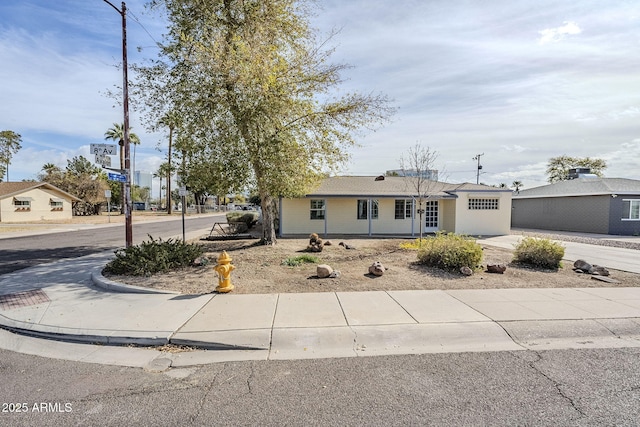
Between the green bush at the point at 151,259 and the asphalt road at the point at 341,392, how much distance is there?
12.5ft

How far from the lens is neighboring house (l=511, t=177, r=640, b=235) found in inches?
858

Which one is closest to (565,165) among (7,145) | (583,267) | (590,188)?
(590,188)

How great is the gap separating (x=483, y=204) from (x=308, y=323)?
1879 centimetres

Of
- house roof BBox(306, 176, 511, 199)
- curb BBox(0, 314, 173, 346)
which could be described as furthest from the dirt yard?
house roof BBox(306, 176, 511, 199)

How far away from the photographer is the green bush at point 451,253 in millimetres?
8688

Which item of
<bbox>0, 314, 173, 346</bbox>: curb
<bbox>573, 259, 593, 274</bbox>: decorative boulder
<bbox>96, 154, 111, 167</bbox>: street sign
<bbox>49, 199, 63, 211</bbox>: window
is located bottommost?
<bbox>0, 314, 173, 346</bbox>: curb

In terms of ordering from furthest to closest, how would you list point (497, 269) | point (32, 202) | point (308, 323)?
point (32, 202) → point (497, 269) → point (308, 323)

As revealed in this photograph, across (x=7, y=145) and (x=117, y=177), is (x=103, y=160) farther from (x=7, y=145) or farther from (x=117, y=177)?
(x=7, y=145)

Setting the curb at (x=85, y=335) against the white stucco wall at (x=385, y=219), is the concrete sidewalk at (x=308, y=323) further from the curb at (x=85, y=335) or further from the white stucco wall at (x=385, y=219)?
the white stucco wall at (x=385, y=219)

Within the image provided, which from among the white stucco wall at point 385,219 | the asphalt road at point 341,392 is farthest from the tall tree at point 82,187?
the asphalt road at point 341,392

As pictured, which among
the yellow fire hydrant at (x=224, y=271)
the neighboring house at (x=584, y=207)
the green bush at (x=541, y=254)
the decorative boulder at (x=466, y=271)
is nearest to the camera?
the yellow fire hydrant at (x=224, y=271)

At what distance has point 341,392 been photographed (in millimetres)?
3375

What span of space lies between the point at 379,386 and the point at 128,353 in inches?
127

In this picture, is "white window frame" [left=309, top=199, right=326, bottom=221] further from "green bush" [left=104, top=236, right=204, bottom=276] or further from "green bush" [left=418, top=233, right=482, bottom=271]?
"green bush" [left=104, top=236, right=204, bottom=276]
